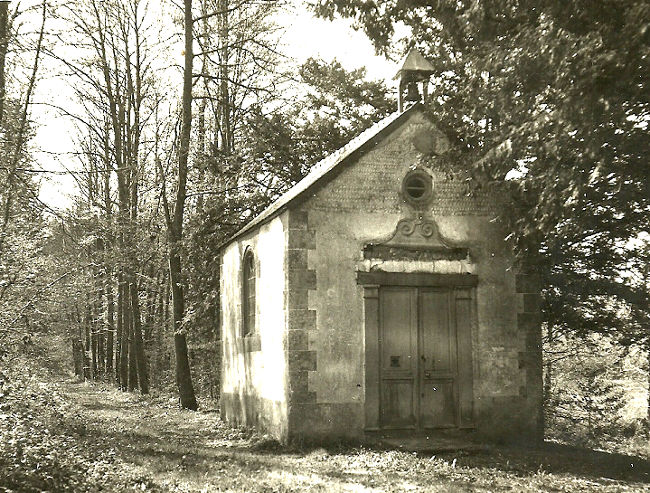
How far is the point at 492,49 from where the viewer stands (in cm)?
1059

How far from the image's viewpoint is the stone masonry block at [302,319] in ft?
42.4

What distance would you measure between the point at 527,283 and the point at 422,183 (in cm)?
272

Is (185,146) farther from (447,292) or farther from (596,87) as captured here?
(596,87)

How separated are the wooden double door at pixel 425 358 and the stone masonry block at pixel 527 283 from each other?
1117 mm

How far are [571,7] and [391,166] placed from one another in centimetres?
532

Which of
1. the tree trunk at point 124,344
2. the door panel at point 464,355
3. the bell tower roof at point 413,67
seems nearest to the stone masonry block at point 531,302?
the door panel at point 464,355

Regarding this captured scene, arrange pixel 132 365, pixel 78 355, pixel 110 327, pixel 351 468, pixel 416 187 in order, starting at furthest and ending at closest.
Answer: pixel 78 355 < pixel 110 327 < pixel 132 365 < pixel 416 187 < pixel 351 468

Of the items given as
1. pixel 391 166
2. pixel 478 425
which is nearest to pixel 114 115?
pixel 391 166

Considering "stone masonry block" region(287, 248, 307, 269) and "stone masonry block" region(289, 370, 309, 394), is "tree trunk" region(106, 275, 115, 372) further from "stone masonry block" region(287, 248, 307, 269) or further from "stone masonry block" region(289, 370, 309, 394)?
"stone masonry block" region(289, 370, 309, 394)

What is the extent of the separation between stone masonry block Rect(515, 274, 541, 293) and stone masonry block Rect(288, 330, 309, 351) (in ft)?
13.6

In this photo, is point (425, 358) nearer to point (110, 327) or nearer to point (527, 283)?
point (527, 283)

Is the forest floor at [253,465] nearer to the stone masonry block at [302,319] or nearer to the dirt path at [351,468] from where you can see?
the dirt path at [351,468]

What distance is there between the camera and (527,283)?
14.1 m

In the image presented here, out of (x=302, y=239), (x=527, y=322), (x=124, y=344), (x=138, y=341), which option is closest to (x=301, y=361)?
(x=302, y=239)
